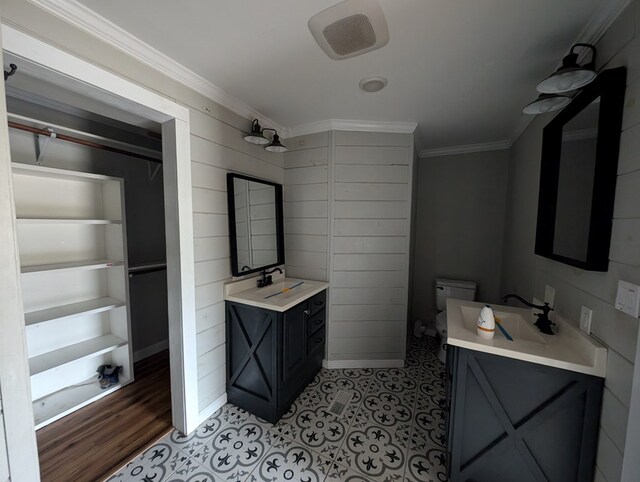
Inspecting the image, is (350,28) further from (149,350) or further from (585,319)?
(149,350)

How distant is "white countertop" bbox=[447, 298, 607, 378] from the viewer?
1.00 m

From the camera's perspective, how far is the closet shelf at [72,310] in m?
1.67

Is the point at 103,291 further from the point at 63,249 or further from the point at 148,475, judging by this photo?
the point at 148,475

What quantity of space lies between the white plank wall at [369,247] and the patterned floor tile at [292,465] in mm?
917

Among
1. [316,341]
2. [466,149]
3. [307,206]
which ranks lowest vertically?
[316,341]

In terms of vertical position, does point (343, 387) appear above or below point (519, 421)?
below

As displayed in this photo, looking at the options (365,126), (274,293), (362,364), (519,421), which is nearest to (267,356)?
(274,293)

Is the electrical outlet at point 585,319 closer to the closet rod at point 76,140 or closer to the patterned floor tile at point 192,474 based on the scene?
the patterned floor tile at point 192,474

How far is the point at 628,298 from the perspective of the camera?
0.85 m

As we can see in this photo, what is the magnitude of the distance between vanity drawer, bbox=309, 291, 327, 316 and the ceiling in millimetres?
1575

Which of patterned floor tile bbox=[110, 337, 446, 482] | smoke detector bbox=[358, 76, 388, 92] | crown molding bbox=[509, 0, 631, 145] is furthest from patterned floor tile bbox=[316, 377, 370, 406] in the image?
crown molding bbox=[509, 0, 631, 145]

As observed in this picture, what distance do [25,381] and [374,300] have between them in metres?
2.16

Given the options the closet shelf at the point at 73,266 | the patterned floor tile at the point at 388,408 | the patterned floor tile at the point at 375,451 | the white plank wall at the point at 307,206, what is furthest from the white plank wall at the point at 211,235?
the patterned floor tile at the point at 388,408

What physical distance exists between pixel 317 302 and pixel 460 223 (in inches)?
79.4
